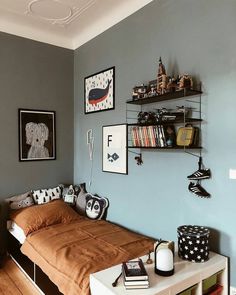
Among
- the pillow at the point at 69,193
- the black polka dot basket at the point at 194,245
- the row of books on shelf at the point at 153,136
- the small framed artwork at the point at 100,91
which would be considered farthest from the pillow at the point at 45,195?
the black polka dot basket at the point at 194,245

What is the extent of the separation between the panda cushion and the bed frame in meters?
0.86

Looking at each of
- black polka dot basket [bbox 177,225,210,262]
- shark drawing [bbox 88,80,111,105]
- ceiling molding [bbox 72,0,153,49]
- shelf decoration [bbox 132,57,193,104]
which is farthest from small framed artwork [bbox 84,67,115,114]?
black polka dot basket [bbox 177,225,210,262]

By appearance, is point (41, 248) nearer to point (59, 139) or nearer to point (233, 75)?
point (59, 139)

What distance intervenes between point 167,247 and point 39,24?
3.09m

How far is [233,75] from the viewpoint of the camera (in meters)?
1.95

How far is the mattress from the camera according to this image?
2779 millimetres

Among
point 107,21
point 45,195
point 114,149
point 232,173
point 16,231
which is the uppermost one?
point 107,21

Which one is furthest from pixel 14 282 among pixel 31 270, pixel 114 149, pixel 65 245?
pixel 114 149

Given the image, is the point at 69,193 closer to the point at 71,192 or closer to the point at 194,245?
the point at 71,192

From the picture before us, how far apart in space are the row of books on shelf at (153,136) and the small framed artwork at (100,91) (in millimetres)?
708

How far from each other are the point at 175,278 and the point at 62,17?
306cm

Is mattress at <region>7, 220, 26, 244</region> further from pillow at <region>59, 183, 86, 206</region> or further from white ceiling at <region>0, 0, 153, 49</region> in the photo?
white ceiling at <region>0, 0, 153, 49</region>

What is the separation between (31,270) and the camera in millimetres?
2646

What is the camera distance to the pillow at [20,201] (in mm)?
3191
